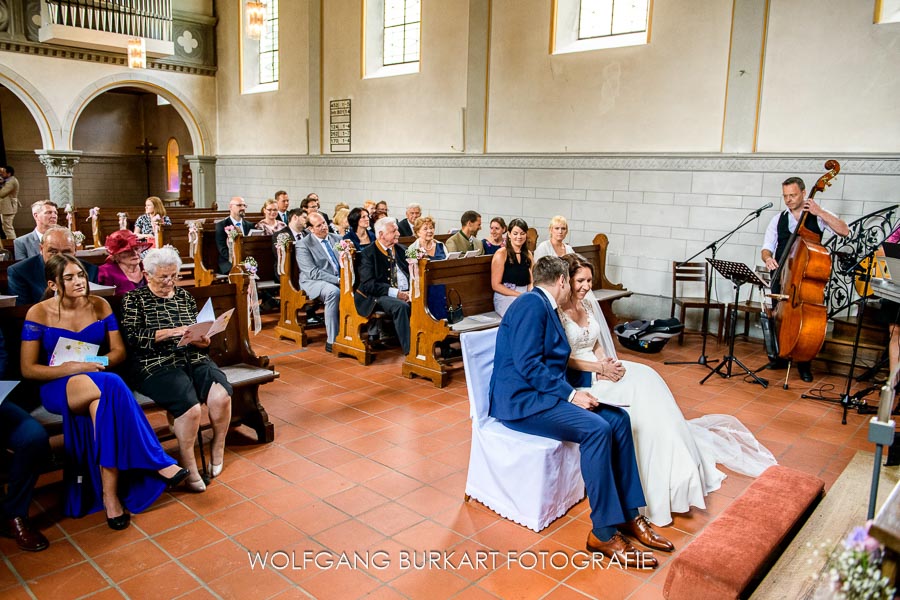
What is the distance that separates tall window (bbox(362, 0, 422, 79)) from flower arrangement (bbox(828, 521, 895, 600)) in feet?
33.5

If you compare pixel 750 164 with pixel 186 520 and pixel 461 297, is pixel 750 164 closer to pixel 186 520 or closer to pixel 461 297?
pixel 461 297

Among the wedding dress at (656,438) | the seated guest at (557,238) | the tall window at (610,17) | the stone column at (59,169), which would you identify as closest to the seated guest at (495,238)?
the seated guest at (557,238)

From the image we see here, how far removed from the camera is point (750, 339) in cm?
762

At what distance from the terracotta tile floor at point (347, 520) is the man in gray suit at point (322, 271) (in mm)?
1475

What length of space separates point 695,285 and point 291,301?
4610 millimetres

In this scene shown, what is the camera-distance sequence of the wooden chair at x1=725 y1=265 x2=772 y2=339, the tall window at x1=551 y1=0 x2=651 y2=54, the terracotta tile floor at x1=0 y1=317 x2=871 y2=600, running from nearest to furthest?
the terracotta tile floor at x1=0 y1=317 x2=871 y2=600 < the wooden chair at x1=725 y1=265 x2=772 y2=339 < the tall window at x1=551 y1=0 x2=651 y2=54

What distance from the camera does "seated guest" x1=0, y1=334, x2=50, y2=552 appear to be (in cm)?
316

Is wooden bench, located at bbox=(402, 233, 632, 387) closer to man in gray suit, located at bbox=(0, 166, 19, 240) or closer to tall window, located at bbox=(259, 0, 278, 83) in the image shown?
tall window, located at bbox=(259, 0, 278, 83)

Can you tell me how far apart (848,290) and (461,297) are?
12.6ft

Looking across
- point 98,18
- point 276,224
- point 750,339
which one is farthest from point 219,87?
point 750,339

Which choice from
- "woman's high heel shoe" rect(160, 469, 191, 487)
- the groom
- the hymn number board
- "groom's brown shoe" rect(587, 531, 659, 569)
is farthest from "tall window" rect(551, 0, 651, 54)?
"woman's high heel shoe" rect(160, 469, 191, 487)

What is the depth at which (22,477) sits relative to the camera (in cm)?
318

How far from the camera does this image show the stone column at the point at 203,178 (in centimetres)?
1470

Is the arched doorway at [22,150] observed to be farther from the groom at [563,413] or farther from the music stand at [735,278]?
the groom at [563,413]
